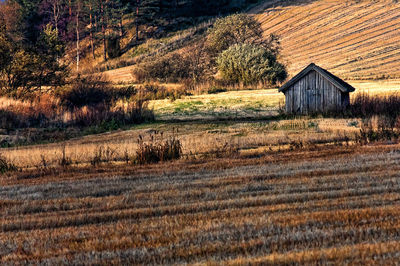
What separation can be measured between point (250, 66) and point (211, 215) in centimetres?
4758

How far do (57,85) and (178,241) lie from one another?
36.1m

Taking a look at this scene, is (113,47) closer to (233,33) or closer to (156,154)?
(233,33)

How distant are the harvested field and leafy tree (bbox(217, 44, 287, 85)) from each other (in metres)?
40.1

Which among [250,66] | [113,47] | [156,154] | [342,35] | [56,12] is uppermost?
[56,12]

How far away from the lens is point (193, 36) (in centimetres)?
8650

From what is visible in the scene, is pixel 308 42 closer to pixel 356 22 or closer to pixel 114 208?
pixel 356 22

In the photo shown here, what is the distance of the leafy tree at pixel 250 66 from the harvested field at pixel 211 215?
40.1 m

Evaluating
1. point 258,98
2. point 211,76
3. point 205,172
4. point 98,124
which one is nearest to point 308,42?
point 211,76

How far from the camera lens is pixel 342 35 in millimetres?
72875

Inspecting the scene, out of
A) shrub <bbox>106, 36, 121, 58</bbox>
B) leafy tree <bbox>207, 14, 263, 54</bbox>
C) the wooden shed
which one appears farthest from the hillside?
shrub <bbox>106, 36, 121, 58</bbox>

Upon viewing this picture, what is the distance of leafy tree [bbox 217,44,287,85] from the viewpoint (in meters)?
56.7

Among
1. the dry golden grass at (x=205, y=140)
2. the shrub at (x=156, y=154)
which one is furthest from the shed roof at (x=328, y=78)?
the shrub at (x=156, y=154)

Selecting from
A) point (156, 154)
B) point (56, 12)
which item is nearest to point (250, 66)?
point (156, 154)

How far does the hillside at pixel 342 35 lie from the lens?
61.9m
